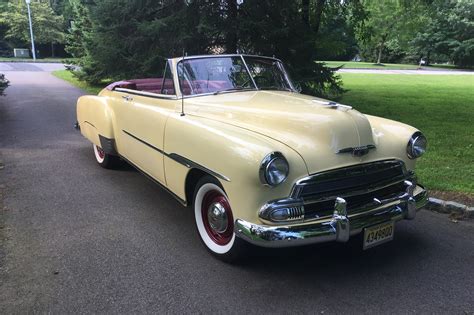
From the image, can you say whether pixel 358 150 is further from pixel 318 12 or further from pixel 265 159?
pixel 318 12

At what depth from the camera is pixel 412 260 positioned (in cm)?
351

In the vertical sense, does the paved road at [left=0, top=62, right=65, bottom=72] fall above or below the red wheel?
above

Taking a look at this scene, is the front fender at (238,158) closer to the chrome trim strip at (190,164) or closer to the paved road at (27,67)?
the chrome trim strip at (190,164)

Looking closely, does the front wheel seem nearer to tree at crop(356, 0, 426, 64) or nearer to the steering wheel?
the steering wheel

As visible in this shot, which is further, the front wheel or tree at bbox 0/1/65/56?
tree at bbox 0/1/65/56

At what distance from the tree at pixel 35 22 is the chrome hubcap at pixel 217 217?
42800mm

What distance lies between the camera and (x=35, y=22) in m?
42.0

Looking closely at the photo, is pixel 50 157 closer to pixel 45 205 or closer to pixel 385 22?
pixel 45 205

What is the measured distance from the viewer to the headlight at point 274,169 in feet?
9.23

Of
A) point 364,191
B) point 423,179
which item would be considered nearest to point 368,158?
point 364,191

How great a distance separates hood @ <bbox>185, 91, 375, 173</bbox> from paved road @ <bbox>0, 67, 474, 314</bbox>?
2.94 feet

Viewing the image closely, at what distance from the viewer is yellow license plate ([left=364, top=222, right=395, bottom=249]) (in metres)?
3.11

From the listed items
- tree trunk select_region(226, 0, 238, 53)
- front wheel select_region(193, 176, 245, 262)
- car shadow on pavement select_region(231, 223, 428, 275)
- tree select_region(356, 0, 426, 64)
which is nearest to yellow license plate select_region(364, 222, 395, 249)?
car shadow on pavement select_region(231, 223, 428, 275)

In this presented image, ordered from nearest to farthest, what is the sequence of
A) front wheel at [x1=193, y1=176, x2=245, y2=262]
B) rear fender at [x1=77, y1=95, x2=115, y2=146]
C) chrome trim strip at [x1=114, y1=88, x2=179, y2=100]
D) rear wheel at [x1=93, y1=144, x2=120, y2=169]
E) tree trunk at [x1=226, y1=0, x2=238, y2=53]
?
front wheel at [x1=193, y1=176, x2=245, y2=262], chrome trim strip at [x1=114, y1=88, x2=179, y2=100], rear fender at [x1=77, y1=95, x2=115, y2=146], rear wheel at [x1=93, y1=144, x2=120, y2=169], tree trunk at [x1=226, y1=0, x2=238, y2=53]
